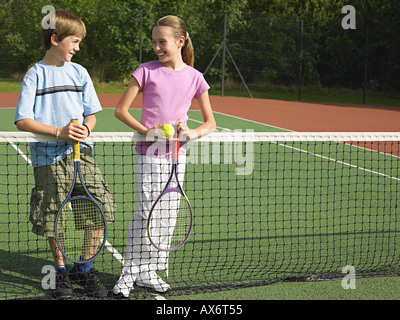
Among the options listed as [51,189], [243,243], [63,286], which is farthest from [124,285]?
[243,243]

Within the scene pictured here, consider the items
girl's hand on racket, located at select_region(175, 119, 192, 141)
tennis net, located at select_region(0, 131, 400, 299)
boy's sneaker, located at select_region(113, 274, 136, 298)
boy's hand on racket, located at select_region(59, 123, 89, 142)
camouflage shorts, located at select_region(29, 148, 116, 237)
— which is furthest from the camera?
tennis net, located at select_region(0, 131, 400, 299)

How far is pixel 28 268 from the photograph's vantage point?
4391 millimetres

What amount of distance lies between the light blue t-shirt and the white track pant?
0.45m

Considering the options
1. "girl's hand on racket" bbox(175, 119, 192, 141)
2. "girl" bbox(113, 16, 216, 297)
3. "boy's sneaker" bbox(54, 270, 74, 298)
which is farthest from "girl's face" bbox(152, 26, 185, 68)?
"boy's sneaker" bbox(54, 270, 74, 298)

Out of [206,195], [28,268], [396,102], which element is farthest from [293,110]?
[28,268]

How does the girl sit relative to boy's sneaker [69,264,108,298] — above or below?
above

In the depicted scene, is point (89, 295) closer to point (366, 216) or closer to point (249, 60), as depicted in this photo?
point (366, 216)

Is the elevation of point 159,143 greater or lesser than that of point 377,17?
lesser

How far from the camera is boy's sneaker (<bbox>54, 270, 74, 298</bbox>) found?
387 cm

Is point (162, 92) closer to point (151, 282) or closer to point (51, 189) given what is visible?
point (51, 189)

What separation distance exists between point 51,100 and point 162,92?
2.28ft

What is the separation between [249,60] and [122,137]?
19641 mm

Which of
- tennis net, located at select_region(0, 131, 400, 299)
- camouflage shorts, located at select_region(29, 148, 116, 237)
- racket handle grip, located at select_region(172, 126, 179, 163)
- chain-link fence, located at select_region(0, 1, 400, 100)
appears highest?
chain-link fence, located at select_region(0, 1, 400, 100)

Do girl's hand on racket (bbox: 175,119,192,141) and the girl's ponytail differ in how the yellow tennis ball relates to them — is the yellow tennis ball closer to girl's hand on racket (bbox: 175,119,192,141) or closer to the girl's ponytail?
girl's hand on racket (bbox: 175,119,192,141)
